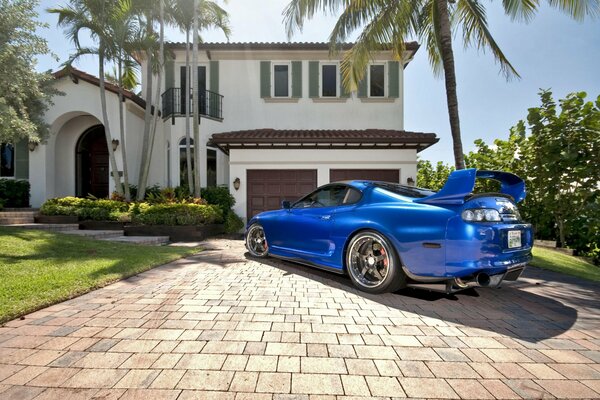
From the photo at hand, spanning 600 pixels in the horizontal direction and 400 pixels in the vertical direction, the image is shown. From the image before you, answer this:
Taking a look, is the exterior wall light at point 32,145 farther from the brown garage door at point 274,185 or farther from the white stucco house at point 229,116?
the brown garage door at point 274,185

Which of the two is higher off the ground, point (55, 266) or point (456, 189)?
point (456, 189)

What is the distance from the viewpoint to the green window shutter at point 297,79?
1267 cm

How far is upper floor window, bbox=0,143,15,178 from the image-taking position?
38.1 ft

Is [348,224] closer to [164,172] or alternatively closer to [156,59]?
[156,59]

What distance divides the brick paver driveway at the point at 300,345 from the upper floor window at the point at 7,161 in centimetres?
1275

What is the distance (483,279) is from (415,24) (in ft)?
27.1

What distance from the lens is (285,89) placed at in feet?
42.2

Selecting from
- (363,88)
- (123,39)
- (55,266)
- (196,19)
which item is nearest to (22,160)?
(123,39)

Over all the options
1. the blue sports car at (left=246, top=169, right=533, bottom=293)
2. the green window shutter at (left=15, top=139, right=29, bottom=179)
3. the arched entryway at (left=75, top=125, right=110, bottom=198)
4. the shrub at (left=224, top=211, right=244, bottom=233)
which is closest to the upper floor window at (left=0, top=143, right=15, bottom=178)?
the green window shutter at (left=15, top=139, right=29, bottom=179)

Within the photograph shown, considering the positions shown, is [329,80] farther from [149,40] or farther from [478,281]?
[478,281]

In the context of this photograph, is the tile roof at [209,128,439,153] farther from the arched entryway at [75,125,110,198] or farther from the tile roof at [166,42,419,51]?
the arched entryway at [75,125,110,198]

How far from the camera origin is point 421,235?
2965 millimetres

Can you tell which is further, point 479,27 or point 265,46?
point 265,46

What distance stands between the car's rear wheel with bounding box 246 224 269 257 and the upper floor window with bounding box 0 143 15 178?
1229 centimetres
